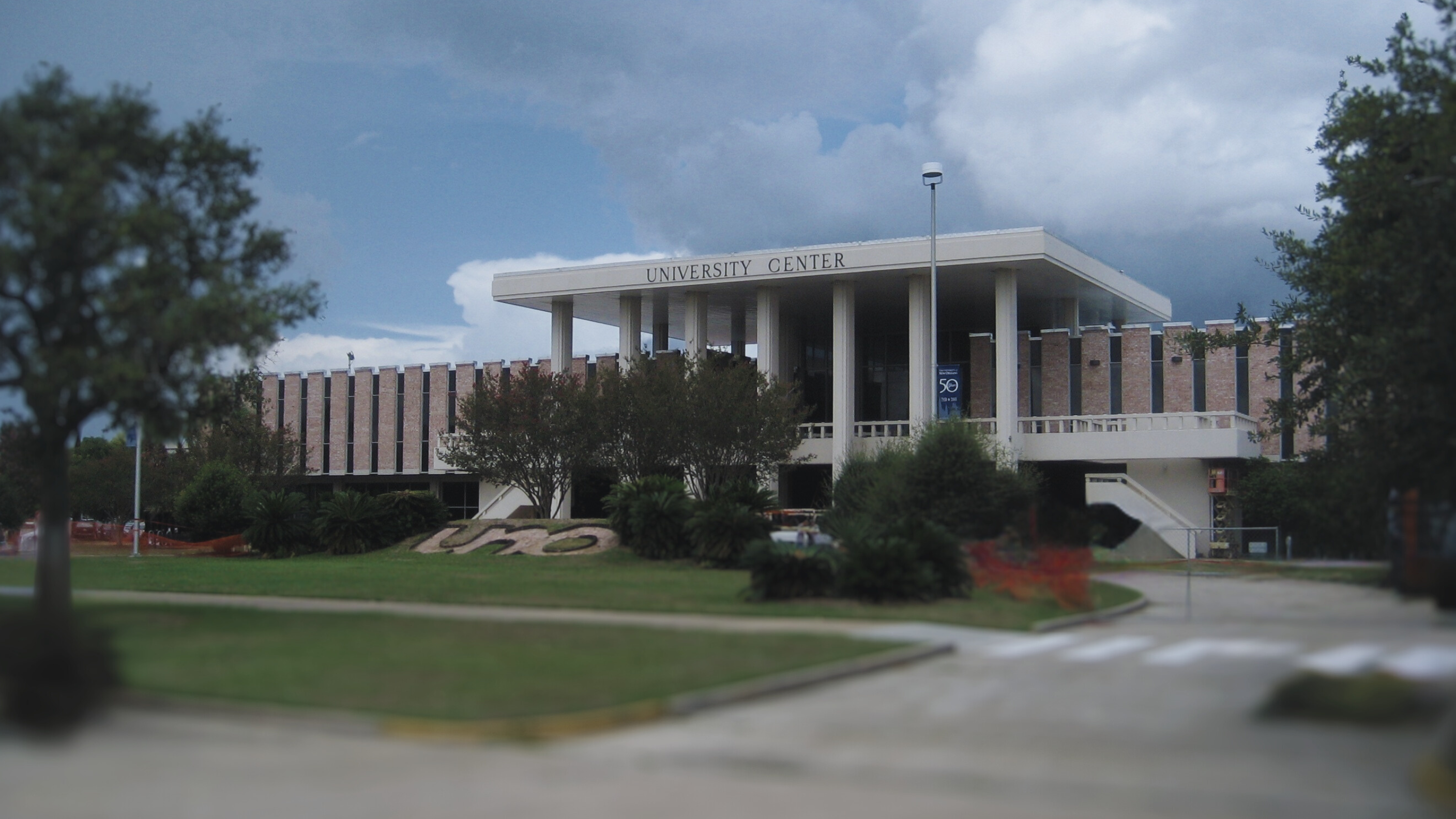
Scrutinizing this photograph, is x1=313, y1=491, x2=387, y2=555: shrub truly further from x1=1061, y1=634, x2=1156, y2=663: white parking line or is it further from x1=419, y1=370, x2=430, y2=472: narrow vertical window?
x1=1061, y1=634, x2=1156, y2=663: white parking line

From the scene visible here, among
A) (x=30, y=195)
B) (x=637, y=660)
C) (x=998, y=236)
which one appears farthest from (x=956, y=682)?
(x=998, y=236)

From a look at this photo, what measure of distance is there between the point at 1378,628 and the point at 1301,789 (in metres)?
9.37

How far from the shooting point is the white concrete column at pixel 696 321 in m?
53.6

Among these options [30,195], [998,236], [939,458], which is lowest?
[939,458]

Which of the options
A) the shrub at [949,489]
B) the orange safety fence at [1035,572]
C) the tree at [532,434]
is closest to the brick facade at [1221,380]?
the shrub at [949,489]

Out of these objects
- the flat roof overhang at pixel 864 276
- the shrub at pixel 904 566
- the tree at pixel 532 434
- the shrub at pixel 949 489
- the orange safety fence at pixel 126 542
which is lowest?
the orange safety fence at pixel 126 542

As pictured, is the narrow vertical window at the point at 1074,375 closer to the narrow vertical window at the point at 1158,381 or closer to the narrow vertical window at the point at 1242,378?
the narrow vertical window at the point at 1158,381

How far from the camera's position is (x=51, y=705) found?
11461 millimetres

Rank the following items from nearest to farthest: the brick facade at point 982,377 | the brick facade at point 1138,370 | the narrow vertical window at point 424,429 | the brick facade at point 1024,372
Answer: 1. the brick facade at point 1138,370
2. the brick facade at point 1024,372
3. the brick facade at point 982,377
4. the narrow vertical window at point 424,429

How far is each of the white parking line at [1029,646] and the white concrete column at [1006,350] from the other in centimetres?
3107

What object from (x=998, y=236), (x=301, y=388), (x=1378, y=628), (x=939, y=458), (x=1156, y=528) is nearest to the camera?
(x=1378, y=628)

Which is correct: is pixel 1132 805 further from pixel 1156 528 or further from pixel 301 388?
pixel 301 388

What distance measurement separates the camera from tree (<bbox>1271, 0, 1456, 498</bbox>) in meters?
21.7

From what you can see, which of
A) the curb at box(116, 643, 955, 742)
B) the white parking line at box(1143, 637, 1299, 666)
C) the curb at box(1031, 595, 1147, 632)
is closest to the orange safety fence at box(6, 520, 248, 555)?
the curb at box(1031, 595, 1147, 632)
